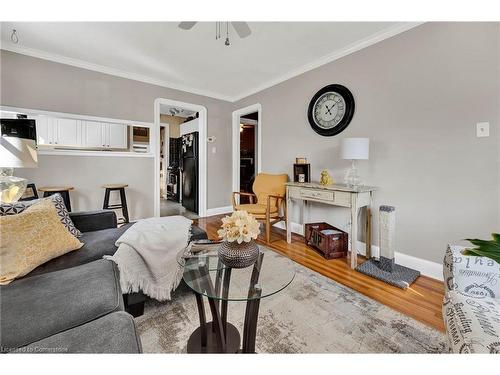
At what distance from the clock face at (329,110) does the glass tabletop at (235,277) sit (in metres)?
2.12

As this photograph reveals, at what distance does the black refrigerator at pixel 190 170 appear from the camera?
448 cm

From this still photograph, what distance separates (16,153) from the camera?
1395mm

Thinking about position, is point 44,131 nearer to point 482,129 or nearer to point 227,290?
point 227,290

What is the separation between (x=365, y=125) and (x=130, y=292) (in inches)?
108

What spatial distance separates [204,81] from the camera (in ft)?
12.2

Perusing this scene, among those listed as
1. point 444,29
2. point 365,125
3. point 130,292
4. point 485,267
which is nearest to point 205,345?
point 130,292

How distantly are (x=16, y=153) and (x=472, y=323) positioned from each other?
251cm

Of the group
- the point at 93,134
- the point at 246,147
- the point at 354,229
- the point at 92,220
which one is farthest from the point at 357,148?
the point at 246,147

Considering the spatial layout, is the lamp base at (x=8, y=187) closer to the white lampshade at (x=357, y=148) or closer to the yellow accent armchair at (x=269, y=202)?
the yellow accent armchair at (x=269, y=202)

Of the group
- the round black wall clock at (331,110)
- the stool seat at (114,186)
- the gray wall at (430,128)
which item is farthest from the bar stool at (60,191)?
the gray wall at (430,128)

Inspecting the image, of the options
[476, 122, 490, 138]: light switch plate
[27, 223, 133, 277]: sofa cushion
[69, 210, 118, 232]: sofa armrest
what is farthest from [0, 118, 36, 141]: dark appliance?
[476, 122, 490, 138]: light switch plate

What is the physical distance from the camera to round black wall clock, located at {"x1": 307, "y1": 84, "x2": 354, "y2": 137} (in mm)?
2654

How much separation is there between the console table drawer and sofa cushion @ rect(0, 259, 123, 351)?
2062mm
